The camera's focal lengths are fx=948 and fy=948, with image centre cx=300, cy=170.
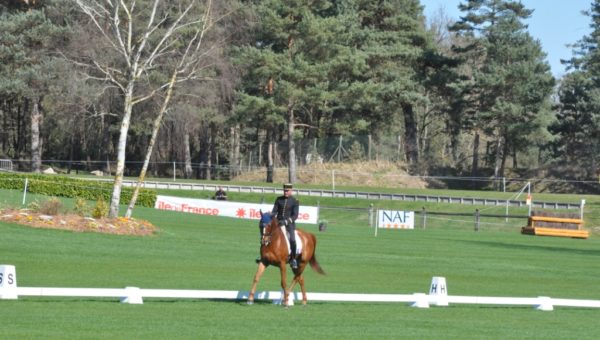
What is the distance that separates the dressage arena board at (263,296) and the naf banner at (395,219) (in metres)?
31.9

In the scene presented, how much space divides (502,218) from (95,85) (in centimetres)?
3289

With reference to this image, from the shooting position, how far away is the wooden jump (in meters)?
53.8

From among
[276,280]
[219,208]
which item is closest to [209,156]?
[219,208]

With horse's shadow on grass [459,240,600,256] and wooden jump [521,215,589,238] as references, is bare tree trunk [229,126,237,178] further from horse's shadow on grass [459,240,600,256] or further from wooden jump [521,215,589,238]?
horse's shadow on grass [459,240,600,256]

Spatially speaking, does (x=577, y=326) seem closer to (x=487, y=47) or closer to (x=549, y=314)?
(x=549, y=314)

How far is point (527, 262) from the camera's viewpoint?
33.6 meters

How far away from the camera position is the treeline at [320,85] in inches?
2872

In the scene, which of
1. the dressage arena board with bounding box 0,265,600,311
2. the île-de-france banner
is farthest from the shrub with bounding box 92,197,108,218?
the île-de-france banner

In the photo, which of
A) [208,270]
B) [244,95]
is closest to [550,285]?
[208,270]

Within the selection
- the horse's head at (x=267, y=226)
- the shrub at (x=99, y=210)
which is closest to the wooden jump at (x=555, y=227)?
the shrub at (x=99, y=210)

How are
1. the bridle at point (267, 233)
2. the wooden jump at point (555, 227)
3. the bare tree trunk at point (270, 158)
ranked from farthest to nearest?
the bare tree trunk at point (270, 158)
the wooden jump at point (555, 227)
the bridle at point (267, 233)

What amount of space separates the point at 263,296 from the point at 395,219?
Result: 35072 mm

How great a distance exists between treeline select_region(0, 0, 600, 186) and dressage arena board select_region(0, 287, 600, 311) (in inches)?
1916

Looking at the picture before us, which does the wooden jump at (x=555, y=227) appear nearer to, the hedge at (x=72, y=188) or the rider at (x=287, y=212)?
the hedge at (x=72, y=188)
